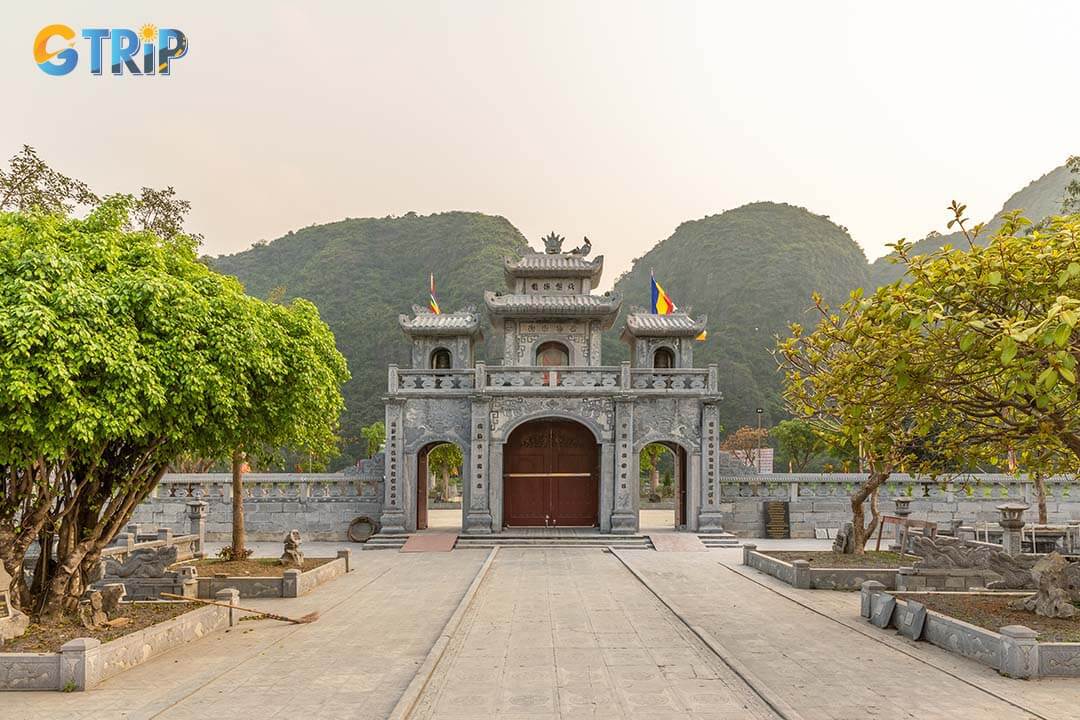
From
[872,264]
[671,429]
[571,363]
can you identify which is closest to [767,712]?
[671,429]

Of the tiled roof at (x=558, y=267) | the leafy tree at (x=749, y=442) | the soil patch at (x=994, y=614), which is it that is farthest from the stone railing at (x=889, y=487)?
the leafy tree at (x=749, y=442)

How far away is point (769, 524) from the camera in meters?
23.9

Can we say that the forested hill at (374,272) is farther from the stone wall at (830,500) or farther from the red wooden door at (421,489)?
the stone wall at (830,500)

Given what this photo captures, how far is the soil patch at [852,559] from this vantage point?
15.0 m

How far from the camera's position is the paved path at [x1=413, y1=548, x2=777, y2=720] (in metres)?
7.38

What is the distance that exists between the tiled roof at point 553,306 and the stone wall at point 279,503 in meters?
6.59

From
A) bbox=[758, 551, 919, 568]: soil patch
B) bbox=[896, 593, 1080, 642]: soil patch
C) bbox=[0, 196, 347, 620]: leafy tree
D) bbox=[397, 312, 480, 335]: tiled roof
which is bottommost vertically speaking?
bbox=[758, 551, 919, 568]: soil patch

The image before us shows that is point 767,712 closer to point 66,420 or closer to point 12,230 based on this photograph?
point 66,420

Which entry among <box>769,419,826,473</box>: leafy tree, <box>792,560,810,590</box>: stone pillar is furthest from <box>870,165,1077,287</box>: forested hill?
<box>792,560,810,590</box>: stone pillar

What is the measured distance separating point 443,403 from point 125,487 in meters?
13.3

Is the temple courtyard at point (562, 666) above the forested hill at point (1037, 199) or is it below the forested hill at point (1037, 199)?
below

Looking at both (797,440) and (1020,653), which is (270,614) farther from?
(797,440)

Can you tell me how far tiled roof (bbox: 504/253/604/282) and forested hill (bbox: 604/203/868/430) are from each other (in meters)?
32.9

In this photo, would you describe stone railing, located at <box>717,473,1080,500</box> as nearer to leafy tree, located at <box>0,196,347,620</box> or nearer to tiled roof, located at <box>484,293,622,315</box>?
tiled roof, located at <box>484,293,622,315</box>
